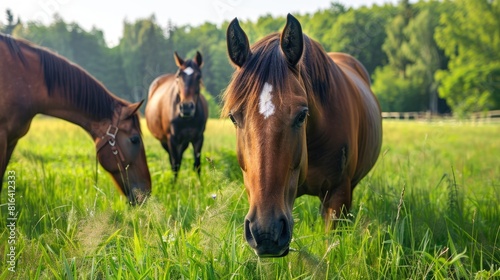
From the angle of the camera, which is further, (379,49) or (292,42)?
(379,49)

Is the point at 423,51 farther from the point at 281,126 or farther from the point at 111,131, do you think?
the point at 281,126

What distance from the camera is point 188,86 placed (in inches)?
293

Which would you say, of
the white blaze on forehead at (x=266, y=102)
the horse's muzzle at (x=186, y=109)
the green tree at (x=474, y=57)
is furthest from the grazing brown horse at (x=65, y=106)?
the green tree at (x=474, y=57)

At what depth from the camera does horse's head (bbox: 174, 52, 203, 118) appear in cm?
727

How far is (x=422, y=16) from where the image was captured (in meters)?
53.1

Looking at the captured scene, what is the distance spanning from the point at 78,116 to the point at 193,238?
2.72 m

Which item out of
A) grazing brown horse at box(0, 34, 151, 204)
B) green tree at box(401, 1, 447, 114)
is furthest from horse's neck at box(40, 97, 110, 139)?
green tree at box(401, 1, 447, 114)

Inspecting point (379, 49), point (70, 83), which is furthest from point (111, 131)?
point (379, 49)

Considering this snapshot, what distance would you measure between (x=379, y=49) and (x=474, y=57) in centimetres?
1965

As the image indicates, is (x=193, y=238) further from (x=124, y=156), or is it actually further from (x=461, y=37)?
(x=461, y=37)

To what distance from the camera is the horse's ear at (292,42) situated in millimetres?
2217

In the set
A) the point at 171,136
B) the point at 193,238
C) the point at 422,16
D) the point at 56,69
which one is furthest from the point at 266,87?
the point at 422,16

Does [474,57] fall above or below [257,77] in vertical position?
below

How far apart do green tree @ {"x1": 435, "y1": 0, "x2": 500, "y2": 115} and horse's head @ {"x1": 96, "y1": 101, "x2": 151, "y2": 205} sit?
150 feet
